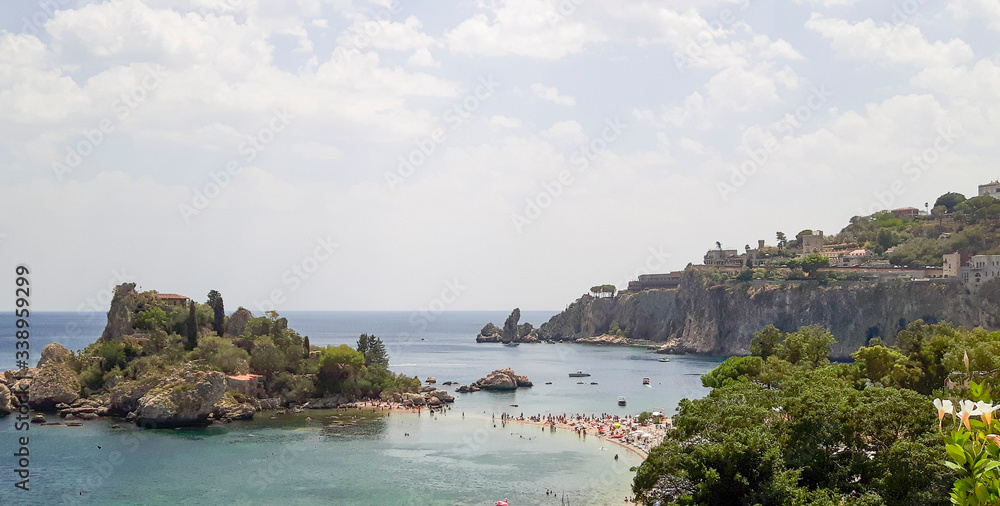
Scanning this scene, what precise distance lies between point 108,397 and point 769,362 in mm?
50454

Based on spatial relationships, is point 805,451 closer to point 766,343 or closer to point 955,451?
point 955,451

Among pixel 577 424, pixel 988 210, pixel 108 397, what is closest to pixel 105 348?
pixel 108 397

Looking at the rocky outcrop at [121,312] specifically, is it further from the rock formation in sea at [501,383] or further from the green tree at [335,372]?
the rock formation in sea at [501,383]

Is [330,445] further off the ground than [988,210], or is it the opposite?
[988,210]

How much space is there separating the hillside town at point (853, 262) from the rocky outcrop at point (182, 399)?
95749mm

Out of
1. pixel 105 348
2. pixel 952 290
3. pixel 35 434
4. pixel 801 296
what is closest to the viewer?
pixel 35 434

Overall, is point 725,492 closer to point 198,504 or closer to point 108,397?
point 198,504

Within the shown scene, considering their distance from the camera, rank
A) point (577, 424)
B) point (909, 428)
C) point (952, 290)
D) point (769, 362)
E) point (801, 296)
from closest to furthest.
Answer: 1. point (909, 428)
2. point (769, 362)
3. point (577, 424)
4. point (952, 290)
5. point (801, 296)

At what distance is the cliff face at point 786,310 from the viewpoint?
102m

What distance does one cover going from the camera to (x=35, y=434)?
50781 millimetres

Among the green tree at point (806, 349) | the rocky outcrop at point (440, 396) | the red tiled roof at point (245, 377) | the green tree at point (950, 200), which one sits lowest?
the rocky outcrop at point (440, 396)

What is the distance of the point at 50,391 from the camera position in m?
60.4

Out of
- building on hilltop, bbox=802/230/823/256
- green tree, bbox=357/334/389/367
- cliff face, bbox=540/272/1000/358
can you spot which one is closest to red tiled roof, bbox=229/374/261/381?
green tree, bbox=357/334/389/367

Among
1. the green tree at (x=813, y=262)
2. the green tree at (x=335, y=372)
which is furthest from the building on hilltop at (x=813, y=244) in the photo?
the green tree at (x=335, y=372)
